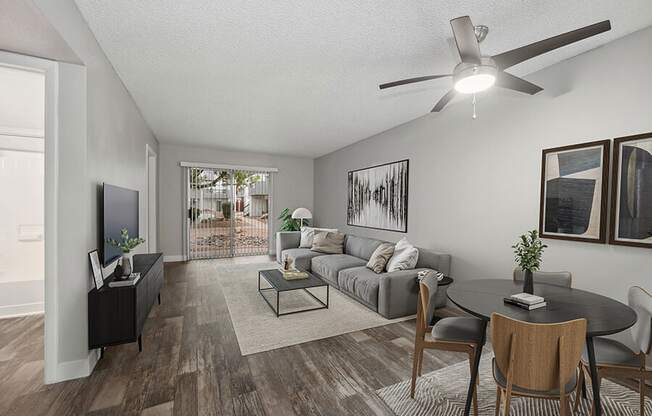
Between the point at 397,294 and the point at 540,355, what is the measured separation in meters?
1.99

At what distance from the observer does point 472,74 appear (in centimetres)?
184

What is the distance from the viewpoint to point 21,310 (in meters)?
3.14

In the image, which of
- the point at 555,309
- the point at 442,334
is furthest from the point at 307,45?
the point at 555,309

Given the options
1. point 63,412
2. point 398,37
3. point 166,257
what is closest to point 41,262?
point 63,412

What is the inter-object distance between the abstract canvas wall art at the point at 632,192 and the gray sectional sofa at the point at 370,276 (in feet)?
5.50

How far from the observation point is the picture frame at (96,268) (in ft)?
7.02

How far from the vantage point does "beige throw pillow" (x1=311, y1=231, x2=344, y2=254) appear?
5336mm

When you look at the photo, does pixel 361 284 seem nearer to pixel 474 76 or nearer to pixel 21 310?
pixel 474 76

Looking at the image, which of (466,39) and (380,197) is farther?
(380,197)

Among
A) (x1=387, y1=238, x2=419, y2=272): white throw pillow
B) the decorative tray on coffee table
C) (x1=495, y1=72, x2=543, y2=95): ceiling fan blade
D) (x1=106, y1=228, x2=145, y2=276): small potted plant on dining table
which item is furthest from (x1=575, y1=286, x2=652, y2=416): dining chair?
(x1=106, y1=228, x2=145, y2=276): small potted plant on dining table

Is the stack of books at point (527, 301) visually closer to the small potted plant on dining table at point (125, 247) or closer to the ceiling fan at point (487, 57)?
the ceiling fan at point (487, 57)

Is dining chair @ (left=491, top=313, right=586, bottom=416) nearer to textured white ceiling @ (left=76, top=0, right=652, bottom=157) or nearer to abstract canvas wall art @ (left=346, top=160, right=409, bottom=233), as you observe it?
textured white ceiling @ (left=76, top=0, right=652, bottom=157)

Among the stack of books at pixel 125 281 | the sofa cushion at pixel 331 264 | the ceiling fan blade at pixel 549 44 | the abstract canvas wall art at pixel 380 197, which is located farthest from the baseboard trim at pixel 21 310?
the ceiling fan blade at pixel 549 44

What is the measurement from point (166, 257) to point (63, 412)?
4897 millimetres
